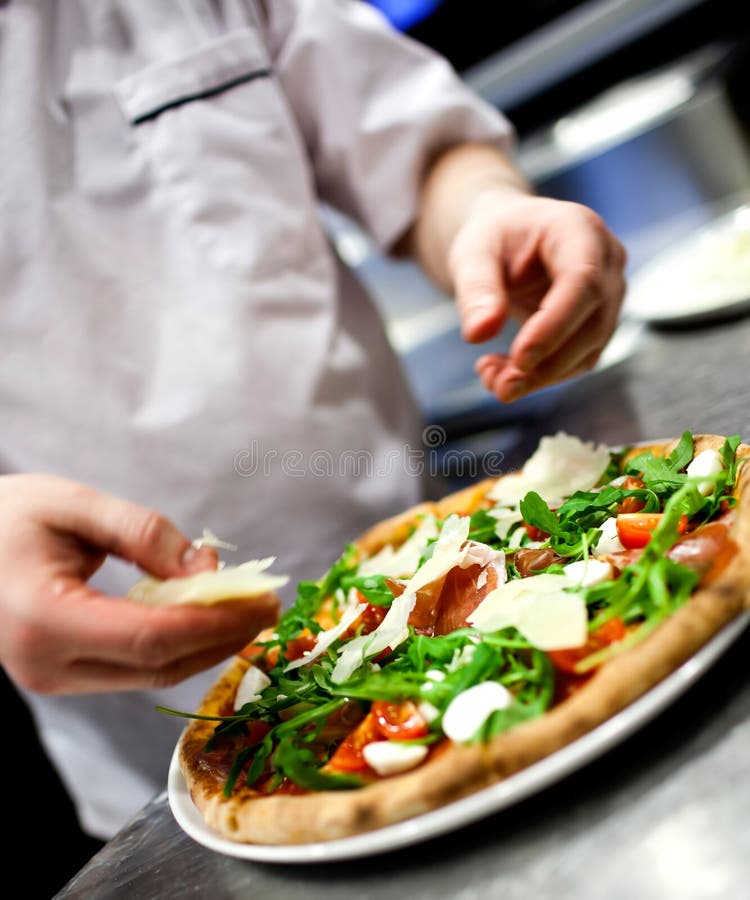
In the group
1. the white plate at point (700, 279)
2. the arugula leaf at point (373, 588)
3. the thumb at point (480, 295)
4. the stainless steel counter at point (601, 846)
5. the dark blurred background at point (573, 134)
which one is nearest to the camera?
the stainless steel counter at point (601, 846)

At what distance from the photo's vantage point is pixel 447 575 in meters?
0.97

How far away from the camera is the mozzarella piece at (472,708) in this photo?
2.28ft

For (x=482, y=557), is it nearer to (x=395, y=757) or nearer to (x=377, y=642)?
(x=377, y=642)

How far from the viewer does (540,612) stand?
2.48 feet

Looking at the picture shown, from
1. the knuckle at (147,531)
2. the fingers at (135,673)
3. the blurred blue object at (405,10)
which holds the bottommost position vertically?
the fingers at (135,673)

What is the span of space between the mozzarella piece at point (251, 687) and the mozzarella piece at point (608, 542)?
0.41 meters

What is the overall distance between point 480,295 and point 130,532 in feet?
1.97

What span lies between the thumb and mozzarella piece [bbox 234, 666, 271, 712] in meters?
0.52

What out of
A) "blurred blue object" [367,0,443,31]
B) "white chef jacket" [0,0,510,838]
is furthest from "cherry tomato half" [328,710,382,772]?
"blurred blue object" [367,0,443,31]

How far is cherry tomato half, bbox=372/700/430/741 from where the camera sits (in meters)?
0.75

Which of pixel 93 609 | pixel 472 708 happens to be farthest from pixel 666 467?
pixel 93 609

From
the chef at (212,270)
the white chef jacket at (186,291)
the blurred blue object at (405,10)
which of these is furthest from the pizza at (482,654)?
the blurred blue object at (405,10)

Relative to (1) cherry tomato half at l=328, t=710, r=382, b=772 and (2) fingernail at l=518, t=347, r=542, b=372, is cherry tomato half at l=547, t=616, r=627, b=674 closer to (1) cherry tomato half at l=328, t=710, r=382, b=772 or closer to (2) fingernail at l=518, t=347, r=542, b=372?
(1) cherry tomato half at l=328, t=710, r=382, b=772

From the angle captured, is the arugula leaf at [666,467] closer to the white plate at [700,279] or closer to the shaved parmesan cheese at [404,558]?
the shaved parmesan cheese at [404,558]
